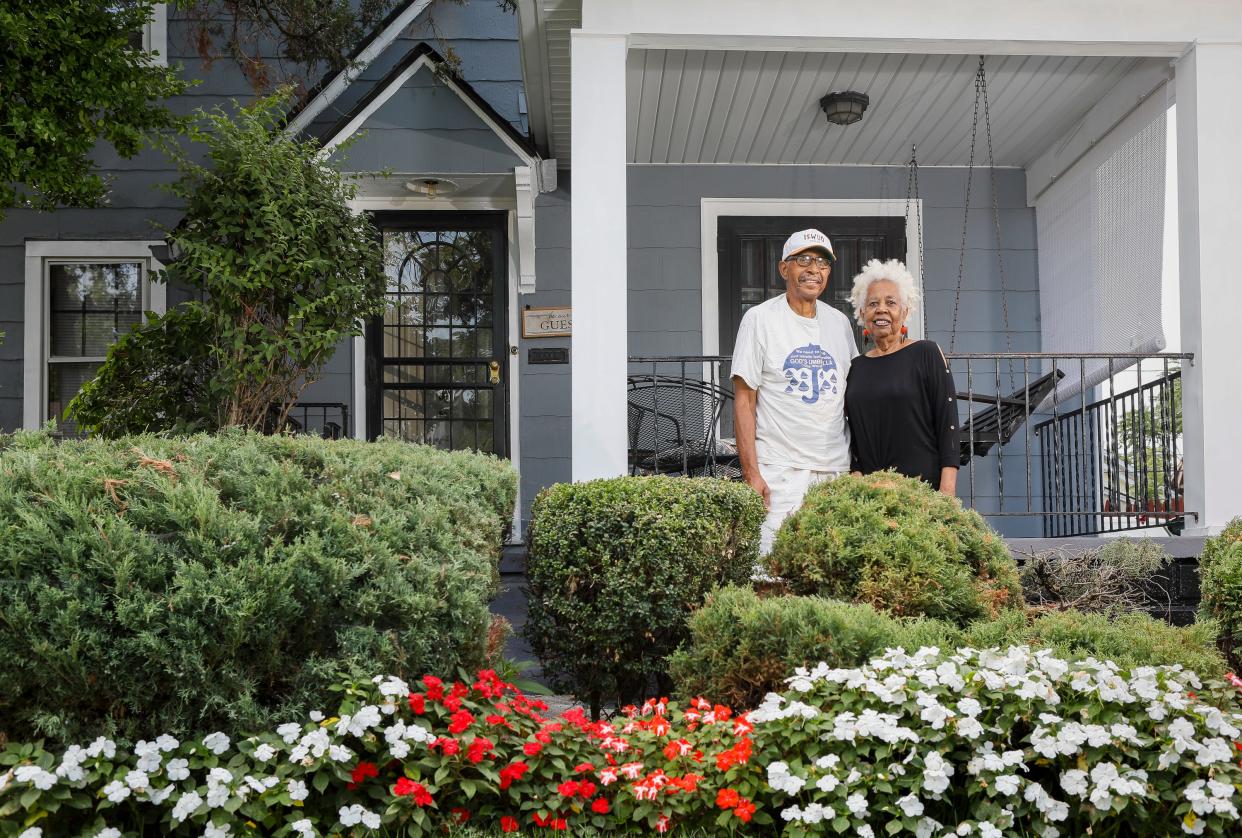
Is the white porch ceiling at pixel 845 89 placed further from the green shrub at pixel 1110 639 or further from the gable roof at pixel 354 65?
the green shrub at pixel 1110 639

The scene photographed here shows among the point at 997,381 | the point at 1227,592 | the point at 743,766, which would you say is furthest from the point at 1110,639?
the point at 997,381

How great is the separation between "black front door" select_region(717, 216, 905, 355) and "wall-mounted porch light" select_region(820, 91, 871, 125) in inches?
51.2

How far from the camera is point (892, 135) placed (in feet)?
23.9

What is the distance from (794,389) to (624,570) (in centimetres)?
130

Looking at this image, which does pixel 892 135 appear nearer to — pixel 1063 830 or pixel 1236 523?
pixel 1236 523

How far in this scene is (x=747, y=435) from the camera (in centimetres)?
447

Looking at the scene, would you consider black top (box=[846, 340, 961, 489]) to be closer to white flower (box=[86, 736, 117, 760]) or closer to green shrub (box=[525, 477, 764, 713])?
green shrub (box=[525, 477, 764, 713])

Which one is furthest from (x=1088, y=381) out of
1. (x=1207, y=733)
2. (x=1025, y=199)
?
(x=1207, y=733)

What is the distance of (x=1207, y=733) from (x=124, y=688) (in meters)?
2.56

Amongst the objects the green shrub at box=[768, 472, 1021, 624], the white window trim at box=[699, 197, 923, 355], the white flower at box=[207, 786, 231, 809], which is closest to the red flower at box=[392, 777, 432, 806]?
the white flower at box=[207, 786, 231, 809]

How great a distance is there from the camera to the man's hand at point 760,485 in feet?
14.4

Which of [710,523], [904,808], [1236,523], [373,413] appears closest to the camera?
[904,808]

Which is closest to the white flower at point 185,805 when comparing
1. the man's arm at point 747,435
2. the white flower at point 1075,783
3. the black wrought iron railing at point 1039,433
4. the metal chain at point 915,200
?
the white flower at point 1075,783

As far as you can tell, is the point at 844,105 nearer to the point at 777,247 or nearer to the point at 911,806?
the point at 777,247
